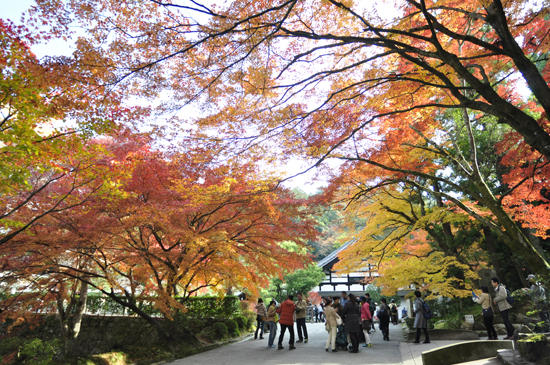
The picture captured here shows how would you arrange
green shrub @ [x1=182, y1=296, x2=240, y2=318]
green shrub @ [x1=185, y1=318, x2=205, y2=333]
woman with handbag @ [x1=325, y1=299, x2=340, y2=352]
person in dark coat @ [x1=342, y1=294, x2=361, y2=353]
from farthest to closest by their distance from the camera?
1. green shrub @ [x1=182, y1=296, x2=240, y2=318]
2. green shrub @ [x1=185, y1=318, x2=205, y2=333]
3. woman with handbag @ [x1=325, y1=299, x2=340, y2=352]
4. person in dark coat @ [x1=342, y1=294, x2=361, y2=353]

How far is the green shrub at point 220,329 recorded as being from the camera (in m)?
11.9

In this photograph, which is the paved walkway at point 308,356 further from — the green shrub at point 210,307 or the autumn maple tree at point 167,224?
the green shrub at point 210,307

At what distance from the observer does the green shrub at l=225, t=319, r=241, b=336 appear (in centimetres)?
1280

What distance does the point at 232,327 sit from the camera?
13.0 m

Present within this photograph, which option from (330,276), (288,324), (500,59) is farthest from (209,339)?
(330,276)

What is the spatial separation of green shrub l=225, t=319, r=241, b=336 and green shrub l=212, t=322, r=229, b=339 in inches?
22.1

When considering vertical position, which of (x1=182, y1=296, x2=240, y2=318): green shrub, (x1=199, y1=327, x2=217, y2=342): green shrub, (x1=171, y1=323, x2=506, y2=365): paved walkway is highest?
(x1=182, y1=296, x2=240, y2=318): green shrub

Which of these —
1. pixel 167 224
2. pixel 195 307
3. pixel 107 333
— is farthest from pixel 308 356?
pixel 107 333

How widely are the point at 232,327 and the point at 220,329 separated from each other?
1036 mm

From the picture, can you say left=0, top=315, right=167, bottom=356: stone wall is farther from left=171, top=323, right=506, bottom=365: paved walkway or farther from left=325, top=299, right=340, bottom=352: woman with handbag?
left=325, top=299, right=340, bottom=352: woman with handbag

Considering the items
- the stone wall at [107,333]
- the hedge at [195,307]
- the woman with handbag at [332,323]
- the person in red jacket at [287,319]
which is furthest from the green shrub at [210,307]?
the woman with handbag at [332,323]

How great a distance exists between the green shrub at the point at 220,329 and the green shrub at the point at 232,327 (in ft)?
1.85

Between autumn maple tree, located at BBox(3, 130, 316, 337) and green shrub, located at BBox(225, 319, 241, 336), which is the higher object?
autumn maple tree, located at BBox(3, 130, 316, 337)

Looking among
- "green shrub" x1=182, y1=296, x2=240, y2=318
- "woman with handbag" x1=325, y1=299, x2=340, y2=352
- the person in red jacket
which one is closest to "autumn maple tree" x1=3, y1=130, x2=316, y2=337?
the person in red jacket
